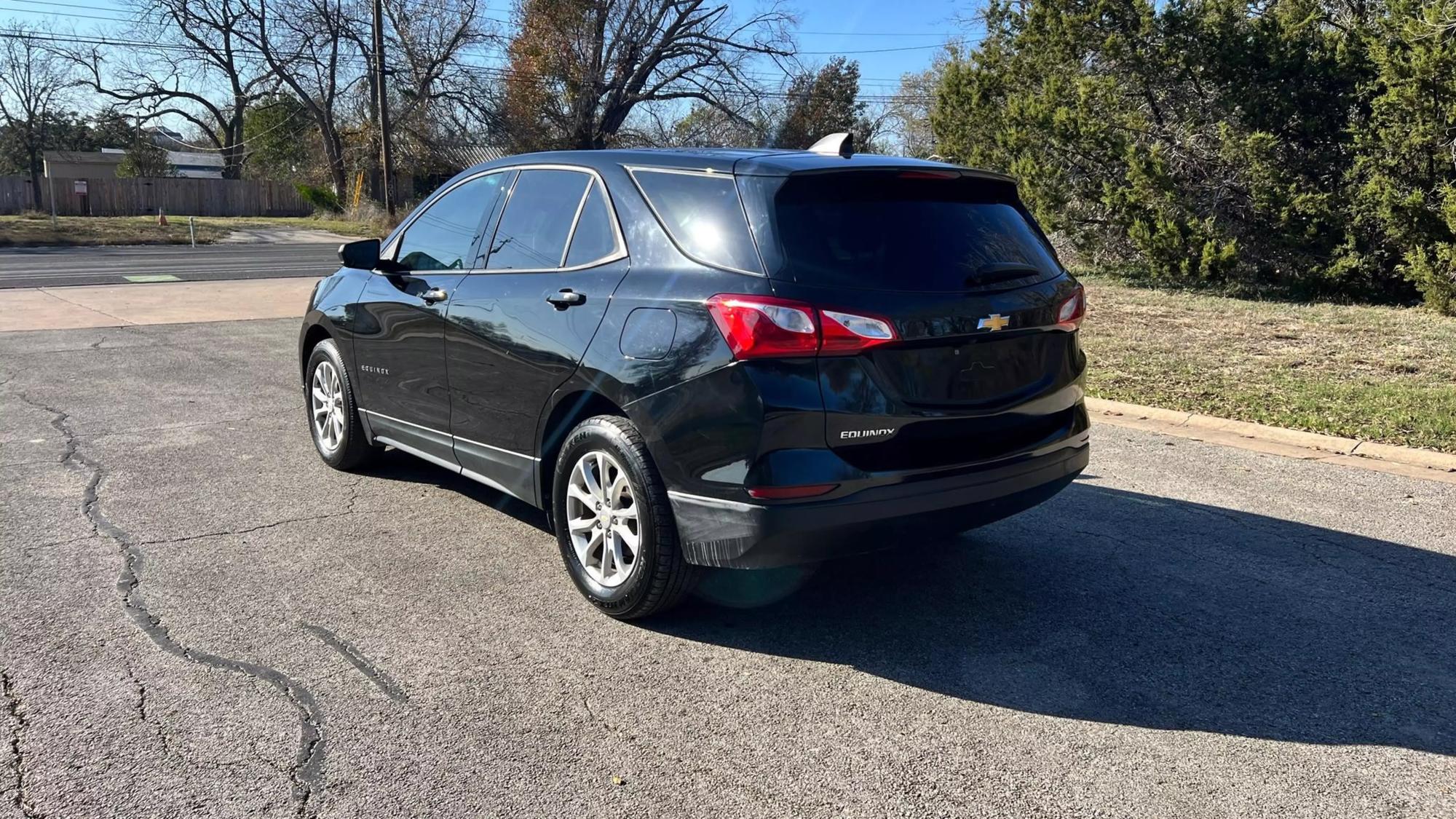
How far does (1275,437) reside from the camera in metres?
7.15

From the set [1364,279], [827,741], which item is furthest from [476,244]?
[1364,279]

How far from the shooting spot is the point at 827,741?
3.26m

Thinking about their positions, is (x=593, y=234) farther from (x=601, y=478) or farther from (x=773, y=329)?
(x=773, y=329)

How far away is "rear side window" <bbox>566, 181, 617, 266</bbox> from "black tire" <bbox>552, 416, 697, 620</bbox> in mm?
662

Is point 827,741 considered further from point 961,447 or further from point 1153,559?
point 1153,559

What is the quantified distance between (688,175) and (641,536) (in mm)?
1310

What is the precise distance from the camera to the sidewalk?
12836 mm

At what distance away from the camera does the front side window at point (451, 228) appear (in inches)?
201

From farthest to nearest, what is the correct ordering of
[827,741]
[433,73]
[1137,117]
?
[433,73], [1137,117], [827,741]

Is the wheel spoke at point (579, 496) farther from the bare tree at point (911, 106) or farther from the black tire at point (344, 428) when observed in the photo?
the bare tree at point (911, 106)

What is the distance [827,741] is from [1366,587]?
8.77 feet

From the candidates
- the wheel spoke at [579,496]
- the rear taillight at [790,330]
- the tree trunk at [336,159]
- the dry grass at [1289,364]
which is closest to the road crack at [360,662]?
the wheel spoke at [579,496]

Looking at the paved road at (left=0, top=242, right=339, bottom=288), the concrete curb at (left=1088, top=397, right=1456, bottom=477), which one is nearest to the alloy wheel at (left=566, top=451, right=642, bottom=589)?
the concrete curb at (left=1088, top=397, right=1456, bottom=477)

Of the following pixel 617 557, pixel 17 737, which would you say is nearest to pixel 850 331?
pixel 617 557
